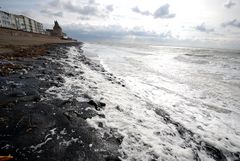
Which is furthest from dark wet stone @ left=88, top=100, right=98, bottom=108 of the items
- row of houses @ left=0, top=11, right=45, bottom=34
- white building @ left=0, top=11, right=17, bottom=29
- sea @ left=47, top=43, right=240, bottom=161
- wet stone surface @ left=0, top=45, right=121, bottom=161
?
white building @ left=0, top=11, right=17, bottom=29

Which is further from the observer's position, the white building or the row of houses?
the row of houses

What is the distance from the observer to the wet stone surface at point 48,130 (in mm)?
2666

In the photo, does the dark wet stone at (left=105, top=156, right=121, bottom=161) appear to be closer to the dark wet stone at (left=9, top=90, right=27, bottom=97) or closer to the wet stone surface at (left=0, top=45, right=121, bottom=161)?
the wet stone surface at (left=0, top=45, right=121, bottom=161)

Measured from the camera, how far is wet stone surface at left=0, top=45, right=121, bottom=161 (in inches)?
105

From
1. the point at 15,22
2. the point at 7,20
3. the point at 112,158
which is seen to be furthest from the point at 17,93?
the point at 15,22

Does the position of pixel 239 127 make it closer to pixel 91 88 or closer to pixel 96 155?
pixel 96 155

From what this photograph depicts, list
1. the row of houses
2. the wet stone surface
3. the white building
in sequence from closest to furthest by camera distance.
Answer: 1. the wet stone surface
2. the white building
3. the row of houses

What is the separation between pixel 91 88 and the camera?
664 cm

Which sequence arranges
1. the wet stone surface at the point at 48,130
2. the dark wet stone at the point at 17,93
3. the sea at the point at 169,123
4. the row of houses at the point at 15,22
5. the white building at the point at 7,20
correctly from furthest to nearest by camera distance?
1. the row of houses at the point at 15,22
2. the white building at the point at 7,20
3. the dark wet stone at the point at 17,93
4. the sea at the point at 169,123
5. the wet stone surface at the point at 48,130

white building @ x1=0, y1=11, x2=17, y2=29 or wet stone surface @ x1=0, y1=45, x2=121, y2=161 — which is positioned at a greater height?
white building @ x1=0, y1=11, x2=17, y2=29

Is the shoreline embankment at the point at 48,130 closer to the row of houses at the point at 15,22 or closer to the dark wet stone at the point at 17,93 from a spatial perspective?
the dark wet stone at the point at 17,93

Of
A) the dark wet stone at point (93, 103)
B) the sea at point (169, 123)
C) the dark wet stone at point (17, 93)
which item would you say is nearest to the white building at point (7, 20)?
the dark wet stone at point (17, 93)

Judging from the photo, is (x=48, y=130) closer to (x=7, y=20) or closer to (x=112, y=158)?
(x=112, y=158)

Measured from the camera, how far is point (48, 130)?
3.30 m
